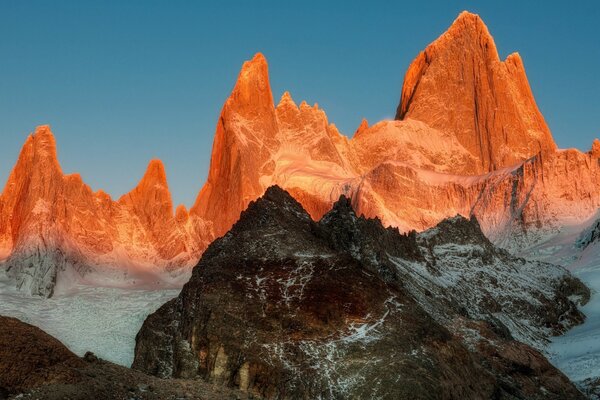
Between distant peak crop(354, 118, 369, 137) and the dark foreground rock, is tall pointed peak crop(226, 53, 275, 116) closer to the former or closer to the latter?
distant peak crop(354, 118, 369, 137)

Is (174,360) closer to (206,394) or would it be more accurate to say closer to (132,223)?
(206,394)

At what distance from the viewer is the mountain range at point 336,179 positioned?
92.2 meters

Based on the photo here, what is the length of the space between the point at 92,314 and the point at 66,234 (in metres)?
24.9

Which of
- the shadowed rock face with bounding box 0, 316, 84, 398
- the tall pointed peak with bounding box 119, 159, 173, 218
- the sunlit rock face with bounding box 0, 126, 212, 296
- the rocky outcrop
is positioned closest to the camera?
the shadowed rock face with bounding box 0, 316, 84, 398

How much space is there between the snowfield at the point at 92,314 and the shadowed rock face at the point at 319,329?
17.7 metres

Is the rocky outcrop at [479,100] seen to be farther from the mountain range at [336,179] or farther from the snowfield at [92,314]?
the snowfield at [92,314]

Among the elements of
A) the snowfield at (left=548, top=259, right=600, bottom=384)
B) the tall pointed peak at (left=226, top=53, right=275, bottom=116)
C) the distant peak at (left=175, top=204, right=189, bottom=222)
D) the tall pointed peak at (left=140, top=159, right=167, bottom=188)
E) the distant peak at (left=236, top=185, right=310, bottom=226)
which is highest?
the tall pointed peak at (left=226, top=53, right=275, bottom=116)

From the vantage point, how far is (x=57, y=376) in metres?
24.4

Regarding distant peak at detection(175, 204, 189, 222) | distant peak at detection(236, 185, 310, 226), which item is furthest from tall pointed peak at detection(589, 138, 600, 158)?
distant peak at detection(236, 185, 310, 226)

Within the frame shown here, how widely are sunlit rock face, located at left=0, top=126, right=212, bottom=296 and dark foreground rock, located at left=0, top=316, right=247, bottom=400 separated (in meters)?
57.1

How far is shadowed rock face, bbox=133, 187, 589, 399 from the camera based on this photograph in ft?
108

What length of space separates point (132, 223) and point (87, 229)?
1267 centimetres

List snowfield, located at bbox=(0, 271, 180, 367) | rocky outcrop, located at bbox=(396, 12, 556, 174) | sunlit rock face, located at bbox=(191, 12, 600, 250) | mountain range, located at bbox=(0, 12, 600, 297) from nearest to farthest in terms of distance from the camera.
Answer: snowfield, located at bbox=(0, 271, 180, 367), mountain range, located at bbox=(0, 12, 600, 297), sunlit rock face, located at bbox=(191, 12, 600, 250), rocky outcrop, located at bbox=(396, 12, 556, 174)

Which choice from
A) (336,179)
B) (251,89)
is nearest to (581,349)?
(336,179)
